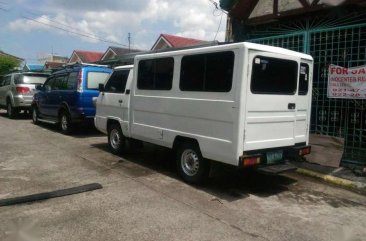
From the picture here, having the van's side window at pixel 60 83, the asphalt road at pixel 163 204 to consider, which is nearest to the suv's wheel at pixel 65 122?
the van's side window at pixel 60 83

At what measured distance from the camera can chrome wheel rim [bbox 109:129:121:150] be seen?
848 cm

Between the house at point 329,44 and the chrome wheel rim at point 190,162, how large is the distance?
3.45 metres

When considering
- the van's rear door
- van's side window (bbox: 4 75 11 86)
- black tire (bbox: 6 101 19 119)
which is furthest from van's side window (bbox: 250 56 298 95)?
van's side window (bbox: 4 75 11 86)

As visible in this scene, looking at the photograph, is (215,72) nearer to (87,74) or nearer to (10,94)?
(87,74)

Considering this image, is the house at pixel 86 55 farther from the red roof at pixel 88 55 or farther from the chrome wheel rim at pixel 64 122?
the chrome wheel rim at pixel 64 122

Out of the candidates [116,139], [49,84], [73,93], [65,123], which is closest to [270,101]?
[116,139]

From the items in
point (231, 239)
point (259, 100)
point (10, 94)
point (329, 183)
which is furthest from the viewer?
point (10, 94)

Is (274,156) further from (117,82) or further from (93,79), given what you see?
(93,79)

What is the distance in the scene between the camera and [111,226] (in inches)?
179

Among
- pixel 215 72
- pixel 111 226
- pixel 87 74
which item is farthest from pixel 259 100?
pixel 87 74

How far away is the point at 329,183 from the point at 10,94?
1296cm

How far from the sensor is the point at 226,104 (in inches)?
219

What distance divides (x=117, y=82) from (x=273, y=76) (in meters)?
3.89

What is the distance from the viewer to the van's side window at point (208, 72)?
5.58m
